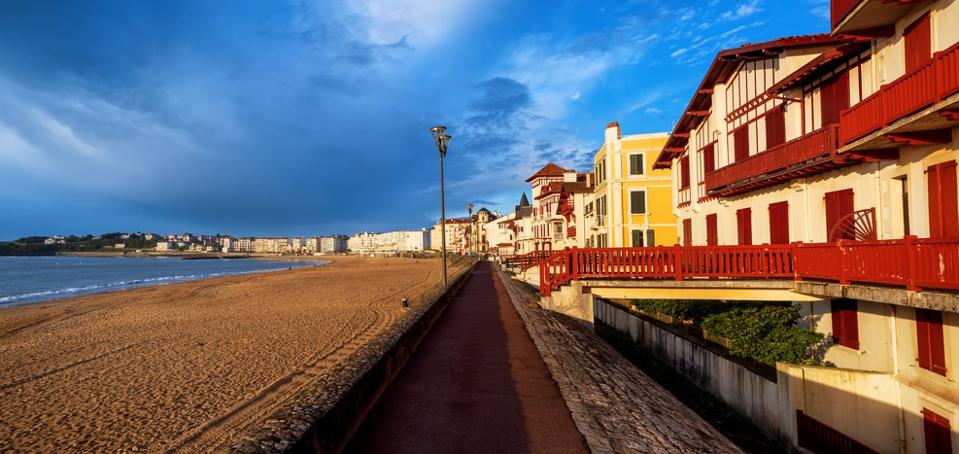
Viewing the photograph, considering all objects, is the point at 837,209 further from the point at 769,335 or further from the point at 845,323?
the point at 769,335

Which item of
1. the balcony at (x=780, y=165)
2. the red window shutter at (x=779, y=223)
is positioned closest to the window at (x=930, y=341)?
the balcony at (x=780, y=165)

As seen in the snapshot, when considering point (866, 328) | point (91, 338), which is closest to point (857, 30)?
point (866, 328)

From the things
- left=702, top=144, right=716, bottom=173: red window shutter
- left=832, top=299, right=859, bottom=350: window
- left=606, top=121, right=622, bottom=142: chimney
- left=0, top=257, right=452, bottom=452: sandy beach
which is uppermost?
left=606, top=121, right=622, bottom=142: chimney

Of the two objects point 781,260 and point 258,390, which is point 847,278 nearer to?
point 781,260

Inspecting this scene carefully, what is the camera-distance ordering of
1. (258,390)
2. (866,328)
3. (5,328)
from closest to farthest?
(866,328)
(258,390)
(5,328)

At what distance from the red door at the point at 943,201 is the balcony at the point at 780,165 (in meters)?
2.56

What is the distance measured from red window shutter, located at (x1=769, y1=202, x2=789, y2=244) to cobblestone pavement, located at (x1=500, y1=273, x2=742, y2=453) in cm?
704

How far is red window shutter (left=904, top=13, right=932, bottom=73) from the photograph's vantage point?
30.5ft

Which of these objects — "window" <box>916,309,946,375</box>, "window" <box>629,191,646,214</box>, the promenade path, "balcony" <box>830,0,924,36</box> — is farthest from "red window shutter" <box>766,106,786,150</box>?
"window" <box>629,191,646,214</box>

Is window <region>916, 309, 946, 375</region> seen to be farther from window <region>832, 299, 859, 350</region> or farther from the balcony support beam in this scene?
the balcony support beam

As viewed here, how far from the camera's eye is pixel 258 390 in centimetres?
1195

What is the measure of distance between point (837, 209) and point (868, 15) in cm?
488

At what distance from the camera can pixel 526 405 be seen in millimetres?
7496

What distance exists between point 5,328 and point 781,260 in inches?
1315
